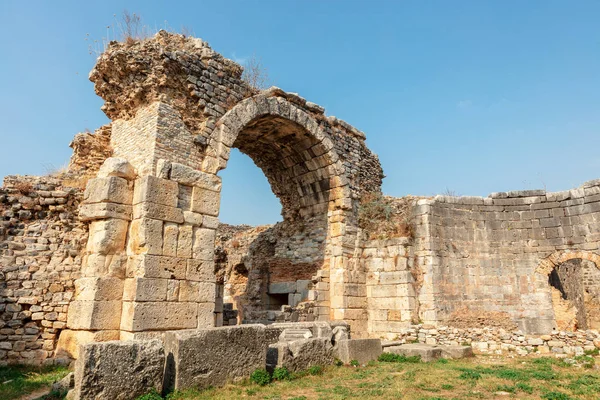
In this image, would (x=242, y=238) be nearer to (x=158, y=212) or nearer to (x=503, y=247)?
(x=158, y=212)

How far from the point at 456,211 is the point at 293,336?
255 inches

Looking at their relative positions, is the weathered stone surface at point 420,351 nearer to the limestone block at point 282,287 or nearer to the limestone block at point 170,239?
the limestone block at point 282,287

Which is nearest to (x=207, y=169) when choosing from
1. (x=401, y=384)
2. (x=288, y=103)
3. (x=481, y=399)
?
(x=288, y=103)

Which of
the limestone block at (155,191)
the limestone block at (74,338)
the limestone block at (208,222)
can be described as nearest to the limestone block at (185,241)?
the limestone block at (208,222)

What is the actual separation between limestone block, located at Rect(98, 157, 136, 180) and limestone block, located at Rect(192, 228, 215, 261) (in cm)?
171

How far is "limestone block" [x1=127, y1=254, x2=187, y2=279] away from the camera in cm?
795

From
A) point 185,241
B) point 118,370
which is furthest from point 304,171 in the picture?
point 118,370

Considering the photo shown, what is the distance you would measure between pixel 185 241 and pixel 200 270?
2.17 feet

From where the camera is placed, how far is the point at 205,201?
30.5 feet

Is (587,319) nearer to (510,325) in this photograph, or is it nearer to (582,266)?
(582,266)

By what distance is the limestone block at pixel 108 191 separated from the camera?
329 inches

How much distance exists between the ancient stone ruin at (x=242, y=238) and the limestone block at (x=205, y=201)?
29mm

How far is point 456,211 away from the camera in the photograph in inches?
493

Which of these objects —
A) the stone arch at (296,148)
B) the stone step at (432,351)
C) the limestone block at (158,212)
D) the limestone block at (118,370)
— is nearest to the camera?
the limestone block at (118,370)
